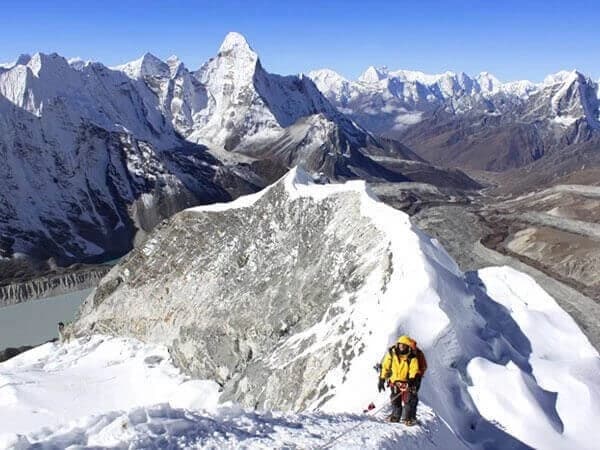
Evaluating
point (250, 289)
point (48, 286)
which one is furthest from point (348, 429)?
point (48, 286)

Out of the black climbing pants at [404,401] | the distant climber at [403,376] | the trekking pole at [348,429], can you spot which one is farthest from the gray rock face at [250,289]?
the distant climber at [403,376]

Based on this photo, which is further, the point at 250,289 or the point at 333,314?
the point at 250,289

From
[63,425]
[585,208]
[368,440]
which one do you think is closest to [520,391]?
[368,440]

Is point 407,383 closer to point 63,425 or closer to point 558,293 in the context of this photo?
point 63,425

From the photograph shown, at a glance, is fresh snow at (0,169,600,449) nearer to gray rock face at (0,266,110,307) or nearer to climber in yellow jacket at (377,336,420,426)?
climber in yellow jacket at (377,336,420,426)

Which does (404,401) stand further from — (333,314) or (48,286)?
(48,286)
